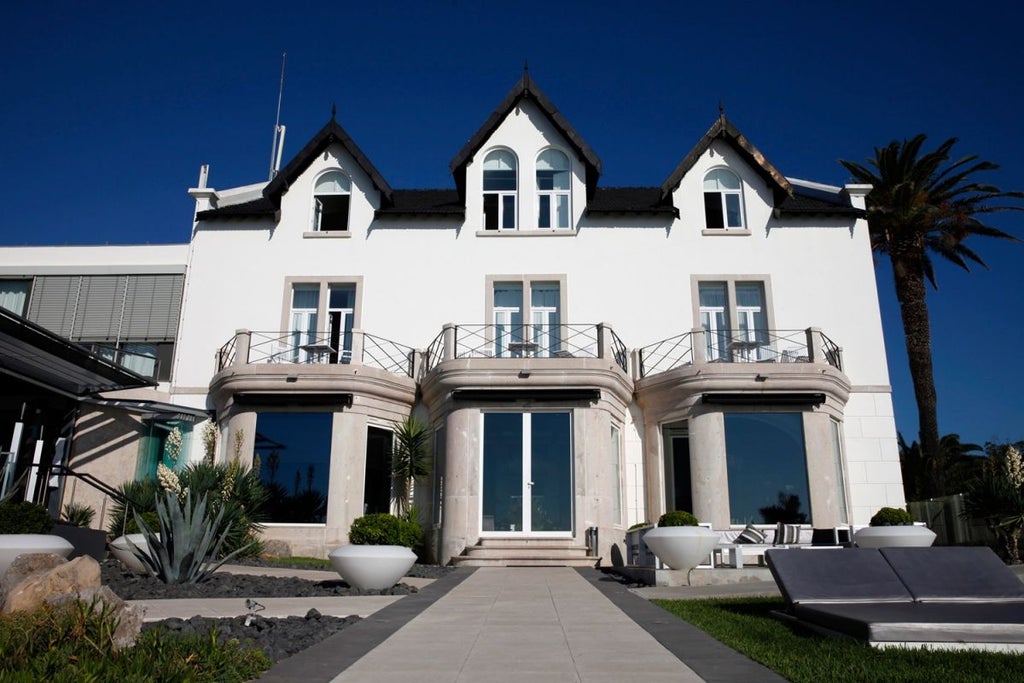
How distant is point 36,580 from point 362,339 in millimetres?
14361

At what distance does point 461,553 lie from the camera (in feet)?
58.4

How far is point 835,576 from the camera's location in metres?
8.06

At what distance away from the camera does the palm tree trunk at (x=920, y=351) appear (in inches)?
1006

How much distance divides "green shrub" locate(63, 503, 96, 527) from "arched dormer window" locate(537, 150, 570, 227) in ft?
45.9

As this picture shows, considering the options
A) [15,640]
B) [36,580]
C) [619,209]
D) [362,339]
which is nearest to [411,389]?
[362,339]

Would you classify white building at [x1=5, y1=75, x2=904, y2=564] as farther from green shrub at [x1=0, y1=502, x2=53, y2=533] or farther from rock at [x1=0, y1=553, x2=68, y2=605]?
rock at [x1=0, y1=553, x2=68, y2=605]

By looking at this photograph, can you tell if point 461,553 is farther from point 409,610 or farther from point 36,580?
point 36,580

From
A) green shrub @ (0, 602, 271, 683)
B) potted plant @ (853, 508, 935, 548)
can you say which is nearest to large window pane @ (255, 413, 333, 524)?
potted plant @ (853, 508, 935, 548)

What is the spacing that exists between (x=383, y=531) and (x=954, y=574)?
38.5 ft

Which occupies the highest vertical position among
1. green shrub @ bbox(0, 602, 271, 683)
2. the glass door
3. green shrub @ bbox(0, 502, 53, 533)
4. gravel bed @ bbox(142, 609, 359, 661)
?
the glass door

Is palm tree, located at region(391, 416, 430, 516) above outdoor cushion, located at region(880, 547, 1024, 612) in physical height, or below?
above

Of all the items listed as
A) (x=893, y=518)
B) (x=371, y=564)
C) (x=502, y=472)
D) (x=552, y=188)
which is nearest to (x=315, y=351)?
(x=502, y=472)

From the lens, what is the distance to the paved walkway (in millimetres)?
5277

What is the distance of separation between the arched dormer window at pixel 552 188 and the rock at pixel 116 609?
1807 cm
